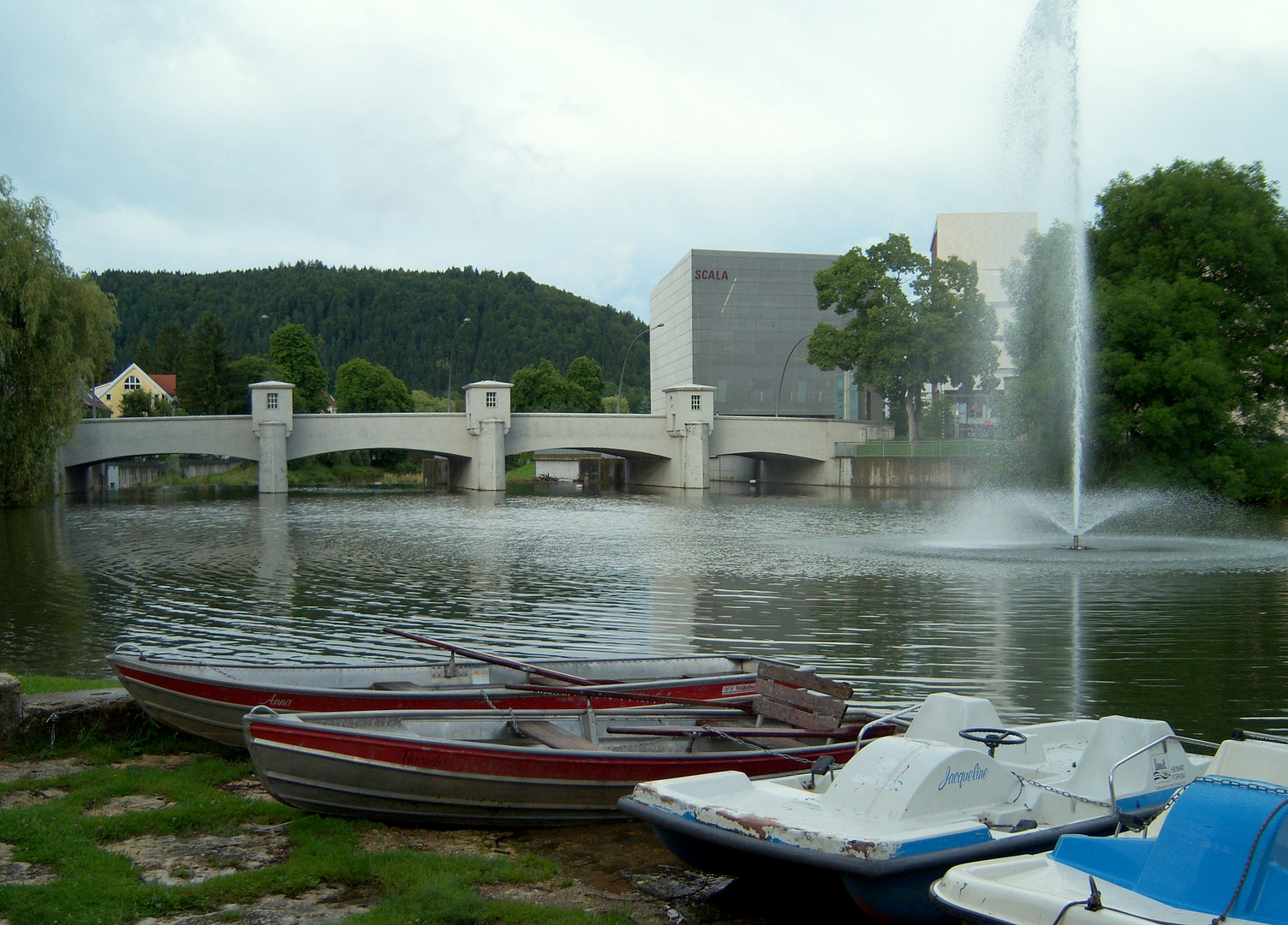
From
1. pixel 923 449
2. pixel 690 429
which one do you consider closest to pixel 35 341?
pixel 690 429

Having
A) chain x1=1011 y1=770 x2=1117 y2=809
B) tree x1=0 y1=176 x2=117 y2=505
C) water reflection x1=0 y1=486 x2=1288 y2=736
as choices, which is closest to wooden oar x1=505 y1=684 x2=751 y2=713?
chain x1=1011 y1=770 x2=1117 y2=809

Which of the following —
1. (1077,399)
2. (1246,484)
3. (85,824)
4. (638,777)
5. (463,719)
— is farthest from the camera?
(1246,484)

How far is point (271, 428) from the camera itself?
2165 inches

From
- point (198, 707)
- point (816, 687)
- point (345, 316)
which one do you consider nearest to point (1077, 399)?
point (816, 687)

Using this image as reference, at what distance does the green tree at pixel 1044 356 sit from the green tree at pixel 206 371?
214 feet

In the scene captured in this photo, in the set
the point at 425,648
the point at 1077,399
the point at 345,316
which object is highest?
the point at 345,316

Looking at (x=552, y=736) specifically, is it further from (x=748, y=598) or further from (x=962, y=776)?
(x=748, y=598)

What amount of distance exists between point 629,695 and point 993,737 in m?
2.54

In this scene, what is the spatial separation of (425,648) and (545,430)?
4942 centimetres

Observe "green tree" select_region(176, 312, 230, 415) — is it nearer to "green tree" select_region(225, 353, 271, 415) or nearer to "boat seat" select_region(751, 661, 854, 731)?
"green tree" select_region(225, 353, 271, 415)

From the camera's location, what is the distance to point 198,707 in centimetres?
747

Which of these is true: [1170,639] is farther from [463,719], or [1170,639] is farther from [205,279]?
[205,279]

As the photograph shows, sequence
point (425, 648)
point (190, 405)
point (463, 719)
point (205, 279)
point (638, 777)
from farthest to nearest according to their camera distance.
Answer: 1. point (205, 279)
2. point (190, 405)
3. point (425, 648)
4. point (463, 719)
5. point (638, 777)

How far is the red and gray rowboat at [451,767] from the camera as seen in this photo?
609 cm
